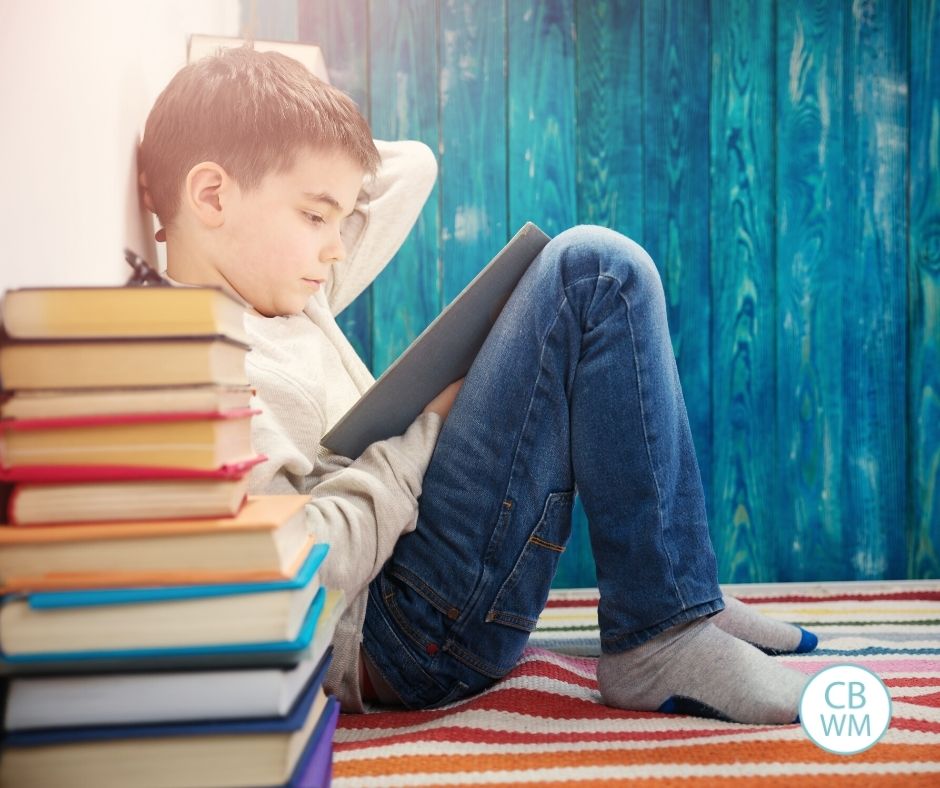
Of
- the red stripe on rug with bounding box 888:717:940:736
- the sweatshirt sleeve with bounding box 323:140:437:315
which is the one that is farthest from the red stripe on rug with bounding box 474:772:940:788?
the sweatshirt sleeve with bounding box 323:140:437:315

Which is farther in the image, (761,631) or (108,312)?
(761,631)

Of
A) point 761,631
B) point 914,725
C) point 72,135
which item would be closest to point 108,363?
point 72,135

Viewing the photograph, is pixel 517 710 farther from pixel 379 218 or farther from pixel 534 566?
pixel 379 218

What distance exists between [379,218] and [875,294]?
3.34 feet

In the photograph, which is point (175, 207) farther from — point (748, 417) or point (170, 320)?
point (748, 417)

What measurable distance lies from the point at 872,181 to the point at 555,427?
46.2 inches

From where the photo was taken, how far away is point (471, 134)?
163 centimetres

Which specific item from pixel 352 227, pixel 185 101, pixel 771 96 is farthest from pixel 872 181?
pixel 185 101

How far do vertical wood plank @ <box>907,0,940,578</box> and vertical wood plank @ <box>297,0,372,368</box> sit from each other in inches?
42.0

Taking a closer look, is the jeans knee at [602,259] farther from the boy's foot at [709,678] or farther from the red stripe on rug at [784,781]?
the red stripe on rug at [784,781]

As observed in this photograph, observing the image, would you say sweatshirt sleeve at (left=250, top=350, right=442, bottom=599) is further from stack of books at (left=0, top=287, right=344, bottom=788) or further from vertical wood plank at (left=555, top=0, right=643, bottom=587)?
vertical wood plank at (left=555, top=0, right=643, bottom=587)

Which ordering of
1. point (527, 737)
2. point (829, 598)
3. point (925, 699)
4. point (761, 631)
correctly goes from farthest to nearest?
point (829, 598) < point (761, 631) < point (925, 699) < point (527, 737)

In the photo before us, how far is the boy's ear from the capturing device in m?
0.91

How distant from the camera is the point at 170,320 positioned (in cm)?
52
